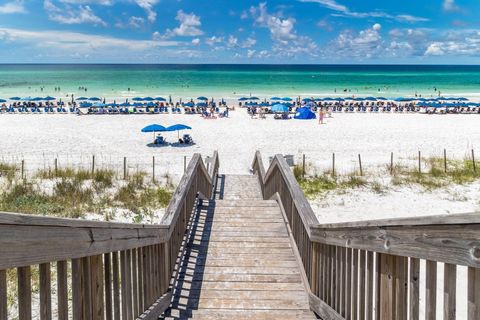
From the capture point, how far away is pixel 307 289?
Answer: 4.65m

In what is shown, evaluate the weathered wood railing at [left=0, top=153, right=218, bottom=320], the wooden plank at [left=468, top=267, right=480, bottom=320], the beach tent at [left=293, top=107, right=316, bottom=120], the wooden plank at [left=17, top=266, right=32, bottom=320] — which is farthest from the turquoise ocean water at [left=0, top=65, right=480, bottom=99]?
the wooden plank at [left=468, top=267, right=480, bottom=320]

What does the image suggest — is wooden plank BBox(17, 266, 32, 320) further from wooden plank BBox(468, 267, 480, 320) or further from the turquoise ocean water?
the turquoise ocean water

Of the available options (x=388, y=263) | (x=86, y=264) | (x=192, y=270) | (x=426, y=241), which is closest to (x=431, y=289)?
(x=426, y=241)

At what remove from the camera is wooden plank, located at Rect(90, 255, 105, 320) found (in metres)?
2.37

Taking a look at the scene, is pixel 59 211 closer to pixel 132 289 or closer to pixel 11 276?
pixel 11 276

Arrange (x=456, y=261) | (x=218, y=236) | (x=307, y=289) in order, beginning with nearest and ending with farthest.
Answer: (x=456, y=261)
(x=307, y=289)
(x=218, y=236)

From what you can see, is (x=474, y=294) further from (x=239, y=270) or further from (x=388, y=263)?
(x=239, y=270)

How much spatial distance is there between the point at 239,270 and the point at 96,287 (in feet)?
9.70

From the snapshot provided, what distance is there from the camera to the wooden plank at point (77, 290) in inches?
85.5

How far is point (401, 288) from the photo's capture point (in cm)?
248

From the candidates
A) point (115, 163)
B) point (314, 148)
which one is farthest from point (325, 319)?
point (314, 148)

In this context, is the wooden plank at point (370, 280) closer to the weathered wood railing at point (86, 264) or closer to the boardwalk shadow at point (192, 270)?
the weathered wood railing at point (86, 264)

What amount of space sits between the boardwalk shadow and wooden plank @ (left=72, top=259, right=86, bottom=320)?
2.11 meters

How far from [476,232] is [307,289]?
317cm
